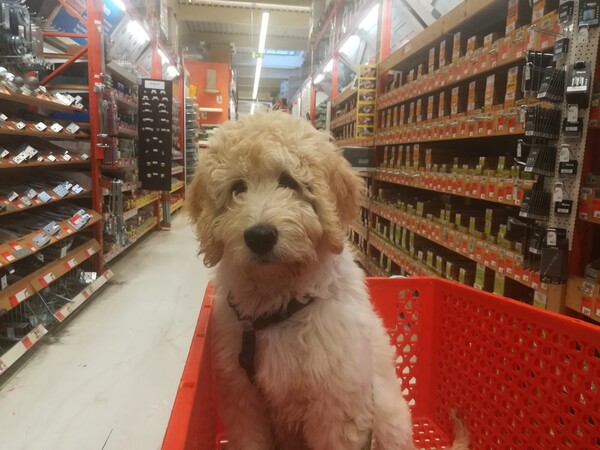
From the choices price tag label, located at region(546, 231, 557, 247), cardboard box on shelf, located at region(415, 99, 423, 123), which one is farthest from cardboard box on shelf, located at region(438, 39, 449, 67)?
price tag label, located at region(546, 231, 557, 247)

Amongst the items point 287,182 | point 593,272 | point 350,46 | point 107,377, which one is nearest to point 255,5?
point 350,46

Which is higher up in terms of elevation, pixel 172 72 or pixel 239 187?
pixel 172 72

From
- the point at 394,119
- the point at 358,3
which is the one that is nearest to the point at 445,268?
the point at 394,119

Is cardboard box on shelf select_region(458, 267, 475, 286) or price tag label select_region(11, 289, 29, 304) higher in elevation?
cardboard box on shelf select_region(458, 267, 475, 286)

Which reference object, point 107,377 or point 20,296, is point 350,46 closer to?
point 20,296

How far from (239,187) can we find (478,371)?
116cm

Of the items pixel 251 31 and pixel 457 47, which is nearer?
pixel 457 47

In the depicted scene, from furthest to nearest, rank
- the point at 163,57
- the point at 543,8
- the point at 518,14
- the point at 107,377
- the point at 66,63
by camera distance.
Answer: the point at 163,57
the point at 66,63
the point at 107,377
the point at 518,14
the point at 543,8

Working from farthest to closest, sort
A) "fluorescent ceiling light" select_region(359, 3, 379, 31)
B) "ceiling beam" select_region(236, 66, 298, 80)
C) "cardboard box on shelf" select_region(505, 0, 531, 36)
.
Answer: "ceiling beam" select_region(236, 66, 298, 80) < "fluorescent ceiling light" select_region(359, 3, 379, 31) < "cardboard box on shelf" select_region(505, 0, 531, 36)

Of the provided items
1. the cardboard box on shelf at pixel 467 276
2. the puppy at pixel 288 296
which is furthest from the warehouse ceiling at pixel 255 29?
the puppy at pixel 288 296

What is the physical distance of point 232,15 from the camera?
43.1 ft

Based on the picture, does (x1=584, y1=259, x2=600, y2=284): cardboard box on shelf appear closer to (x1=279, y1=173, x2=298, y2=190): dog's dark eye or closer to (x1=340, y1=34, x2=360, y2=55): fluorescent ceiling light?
(x1=279, y1=173, x2=298, y2=190): dog's dark eye

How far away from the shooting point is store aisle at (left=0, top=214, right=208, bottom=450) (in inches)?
87.7

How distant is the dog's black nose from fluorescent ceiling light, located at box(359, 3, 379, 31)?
472cm
